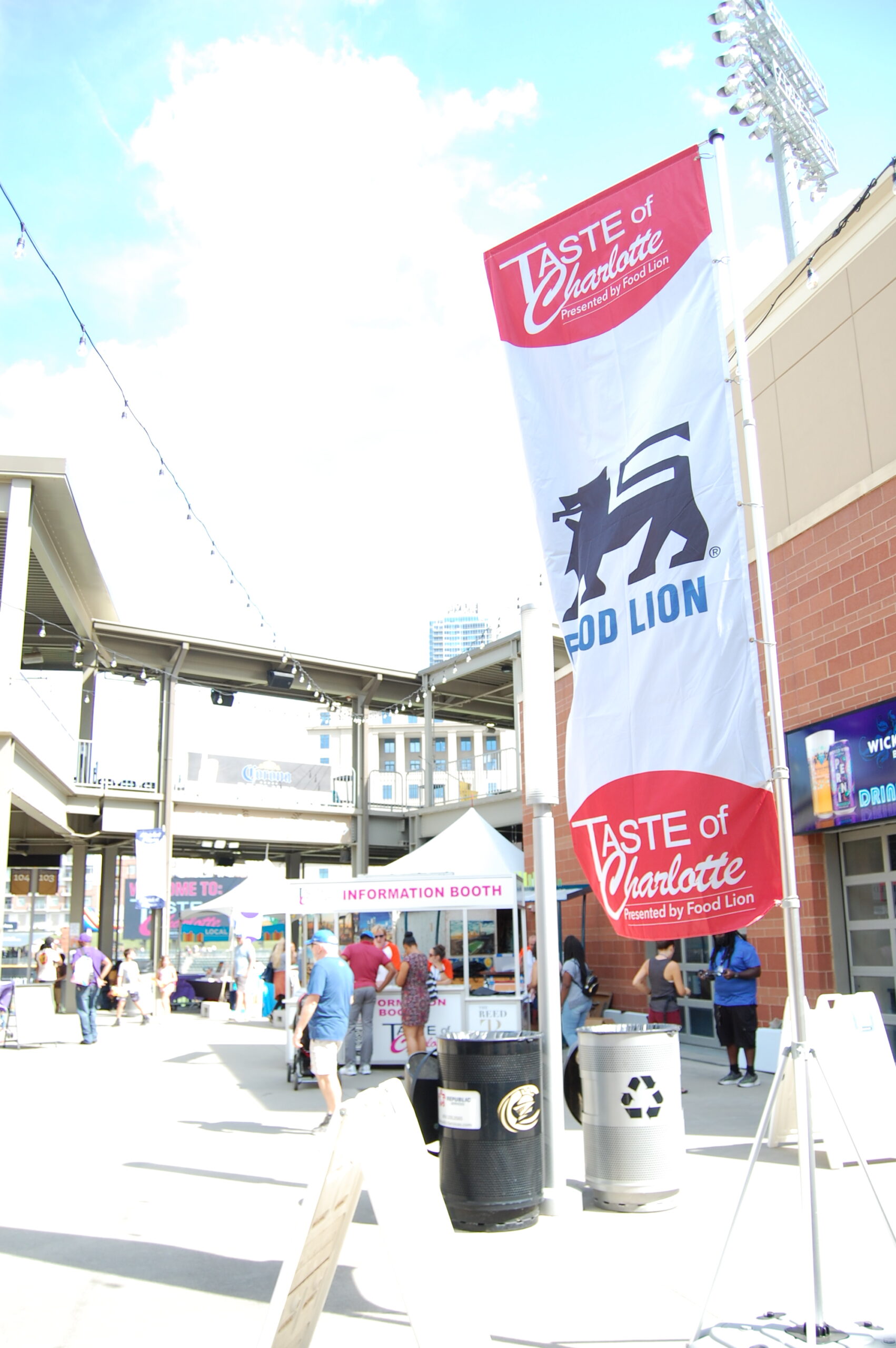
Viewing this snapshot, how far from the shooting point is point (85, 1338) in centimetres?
408

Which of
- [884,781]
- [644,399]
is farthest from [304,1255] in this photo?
[884,781]

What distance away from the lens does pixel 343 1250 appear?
16.5 ft

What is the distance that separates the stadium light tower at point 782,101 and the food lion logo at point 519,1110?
2582 cm

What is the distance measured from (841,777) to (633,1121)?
523cm

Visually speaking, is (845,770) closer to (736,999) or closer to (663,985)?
(736,999)

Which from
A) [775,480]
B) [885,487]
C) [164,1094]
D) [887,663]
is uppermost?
[775,480]

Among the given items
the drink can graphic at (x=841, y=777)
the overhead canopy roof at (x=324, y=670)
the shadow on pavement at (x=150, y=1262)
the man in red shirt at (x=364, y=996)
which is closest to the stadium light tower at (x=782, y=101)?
the overhead canopy roof at (x=324, y=670)

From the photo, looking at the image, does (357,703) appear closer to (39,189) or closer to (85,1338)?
(39,189)

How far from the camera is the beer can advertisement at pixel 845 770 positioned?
365 inches

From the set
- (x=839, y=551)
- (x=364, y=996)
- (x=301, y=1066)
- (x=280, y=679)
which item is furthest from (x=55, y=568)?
(x=839, y=551)

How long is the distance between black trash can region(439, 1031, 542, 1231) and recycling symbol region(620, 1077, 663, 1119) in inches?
20.3

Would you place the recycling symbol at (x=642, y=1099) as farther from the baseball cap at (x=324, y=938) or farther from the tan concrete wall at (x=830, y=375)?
the tan concrete wall at (x=830, y=375)

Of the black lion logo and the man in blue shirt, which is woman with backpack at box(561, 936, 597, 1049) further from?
the black lion logo

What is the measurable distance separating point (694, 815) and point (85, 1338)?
350cm
